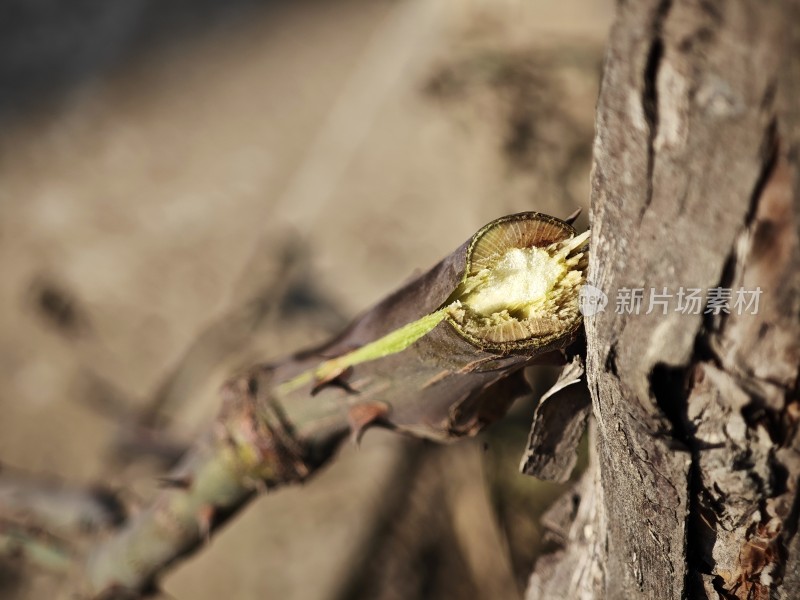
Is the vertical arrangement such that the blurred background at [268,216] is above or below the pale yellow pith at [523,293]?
above

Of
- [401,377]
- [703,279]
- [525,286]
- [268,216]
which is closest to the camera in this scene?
[703,279]

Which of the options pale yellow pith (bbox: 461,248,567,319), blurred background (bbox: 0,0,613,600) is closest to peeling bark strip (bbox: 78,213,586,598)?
pale yellow pith (bbox: 461,248,567,319)

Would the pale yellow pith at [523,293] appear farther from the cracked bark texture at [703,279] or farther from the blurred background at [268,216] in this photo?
the blurred background at [268,216]

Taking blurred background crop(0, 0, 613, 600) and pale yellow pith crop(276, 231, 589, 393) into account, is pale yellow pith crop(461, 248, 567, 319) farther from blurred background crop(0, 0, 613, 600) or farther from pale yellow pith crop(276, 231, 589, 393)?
blurred background crop(0, 0, 613, 600)

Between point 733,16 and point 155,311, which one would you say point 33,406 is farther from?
point 733,16

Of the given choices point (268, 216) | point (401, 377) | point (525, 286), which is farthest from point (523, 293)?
point (268, 216)

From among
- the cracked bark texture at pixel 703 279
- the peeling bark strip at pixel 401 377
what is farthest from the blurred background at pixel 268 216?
the cracked bark texture at pixel 703 279

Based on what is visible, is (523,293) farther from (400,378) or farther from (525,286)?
(400,378)
